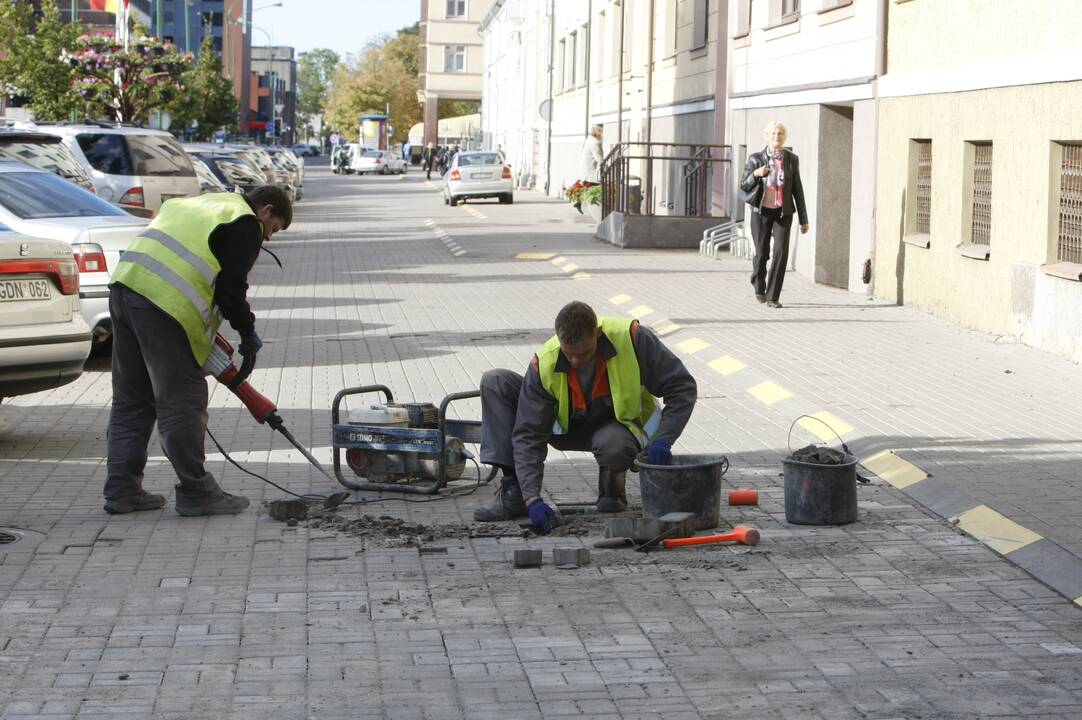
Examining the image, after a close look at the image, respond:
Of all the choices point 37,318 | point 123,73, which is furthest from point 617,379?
point 123,73

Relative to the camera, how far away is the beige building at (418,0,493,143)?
11056cm

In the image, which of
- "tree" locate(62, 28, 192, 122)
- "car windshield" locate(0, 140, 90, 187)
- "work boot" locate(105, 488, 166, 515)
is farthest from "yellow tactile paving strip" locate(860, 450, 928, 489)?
"tree" locate(62, 28, 192, 122)

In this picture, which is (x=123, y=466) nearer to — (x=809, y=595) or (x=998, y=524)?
(x=809, y=595)

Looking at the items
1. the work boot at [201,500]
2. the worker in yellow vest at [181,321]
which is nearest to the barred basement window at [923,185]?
the worker in yellow vest at [181,321]

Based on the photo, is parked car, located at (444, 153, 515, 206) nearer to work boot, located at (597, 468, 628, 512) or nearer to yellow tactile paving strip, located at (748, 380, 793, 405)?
yellow tactile paving strip, located at (748, 380, 793, 405)

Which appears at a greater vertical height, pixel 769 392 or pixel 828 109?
pixel 828 109

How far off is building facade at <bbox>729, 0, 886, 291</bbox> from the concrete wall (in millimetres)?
749

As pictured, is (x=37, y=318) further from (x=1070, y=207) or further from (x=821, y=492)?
(x=1070, y=207)

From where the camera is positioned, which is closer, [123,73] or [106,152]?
[106,152]

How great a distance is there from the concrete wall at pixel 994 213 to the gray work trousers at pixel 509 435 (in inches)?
252

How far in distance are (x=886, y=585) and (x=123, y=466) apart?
359cm

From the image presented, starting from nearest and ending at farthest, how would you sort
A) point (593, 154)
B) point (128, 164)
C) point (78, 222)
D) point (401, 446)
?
point (401, 446) → point (78, 222) → point (128, 164) → point (593, 154)

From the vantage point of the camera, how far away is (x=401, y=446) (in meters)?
8.41

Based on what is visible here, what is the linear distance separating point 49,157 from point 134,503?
10.8m
